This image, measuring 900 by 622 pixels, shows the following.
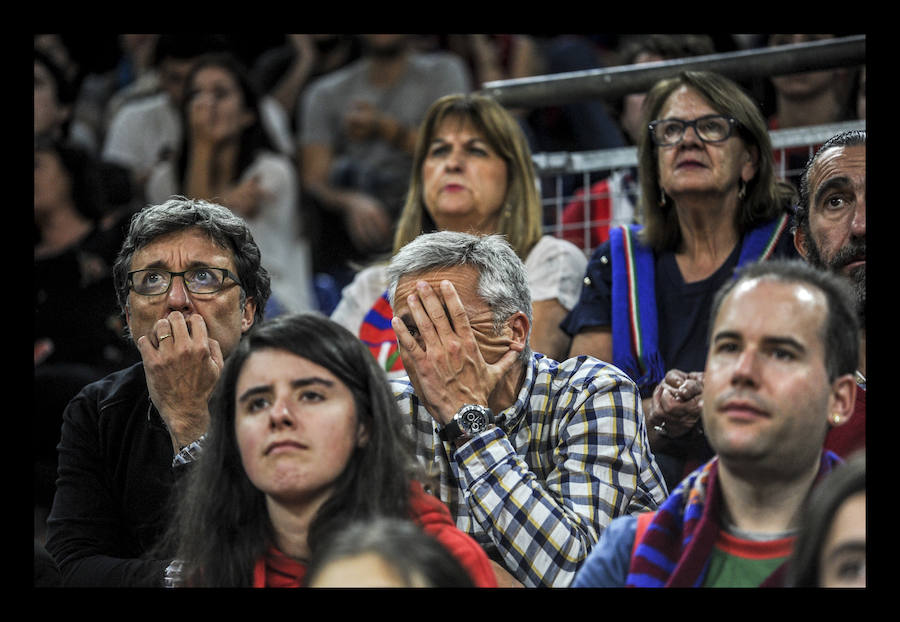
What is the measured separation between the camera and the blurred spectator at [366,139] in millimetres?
5605

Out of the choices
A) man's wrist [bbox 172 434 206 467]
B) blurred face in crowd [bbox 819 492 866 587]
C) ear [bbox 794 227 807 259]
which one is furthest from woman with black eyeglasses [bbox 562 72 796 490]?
blurred face in crowd [bbox 819 492 866 587]

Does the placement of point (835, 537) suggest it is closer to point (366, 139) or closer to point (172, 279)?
point (172, 279)

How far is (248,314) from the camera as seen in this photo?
2957 mm

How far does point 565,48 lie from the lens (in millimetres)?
5719

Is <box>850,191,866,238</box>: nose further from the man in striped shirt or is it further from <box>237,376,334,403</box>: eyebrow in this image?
<box>237,376,334,403</box>: eyebrow

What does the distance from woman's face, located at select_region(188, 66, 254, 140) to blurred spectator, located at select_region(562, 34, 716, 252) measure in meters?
1.71

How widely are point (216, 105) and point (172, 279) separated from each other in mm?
2669

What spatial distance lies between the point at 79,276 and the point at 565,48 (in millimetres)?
2412

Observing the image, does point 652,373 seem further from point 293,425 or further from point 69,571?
point 69,571

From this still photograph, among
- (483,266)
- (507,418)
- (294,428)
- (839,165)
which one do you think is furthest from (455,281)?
(839,165)

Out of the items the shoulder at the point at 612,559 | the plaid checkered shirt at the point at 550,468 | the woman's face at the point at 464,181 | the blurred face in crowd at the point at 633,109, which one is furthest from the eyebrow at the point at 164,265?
the blurred face in crowd at the point at 633,109

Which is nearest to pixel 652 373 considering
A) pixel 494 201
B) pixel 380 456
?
pixel 494 201

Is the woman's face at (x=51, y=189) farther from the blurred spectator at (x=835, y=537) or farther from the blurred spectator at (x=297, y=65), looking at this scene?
the blurred spectator at (x=835, y=537)

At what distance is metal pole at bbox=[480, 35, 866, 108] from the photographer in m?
3.63
